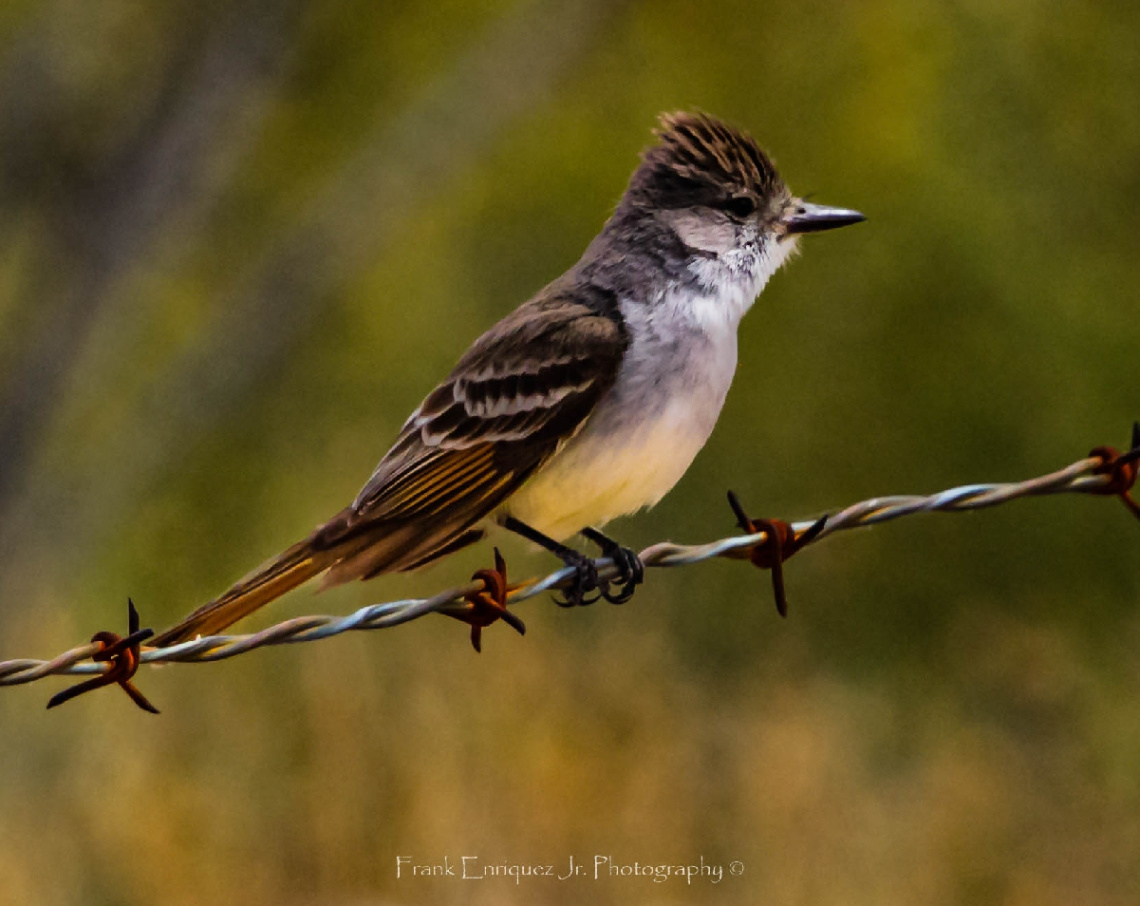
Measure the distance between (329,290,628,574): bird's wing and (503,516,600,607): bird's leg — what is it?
0.19 m

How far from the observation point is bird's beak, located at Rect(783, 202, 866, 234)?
479cm

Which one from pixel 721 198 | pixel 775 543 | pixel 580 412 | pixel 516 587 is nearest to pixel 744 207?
pixel 721 198

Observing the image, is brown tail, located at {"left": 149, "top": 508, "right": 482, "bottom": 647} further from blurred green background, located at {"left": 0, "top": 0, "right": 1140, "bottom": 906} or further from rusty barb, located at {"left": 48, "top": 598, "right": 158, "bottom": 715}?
blurred green background, located at {"left": 0, "top": 0, "right": 1140, "bottom": 906}

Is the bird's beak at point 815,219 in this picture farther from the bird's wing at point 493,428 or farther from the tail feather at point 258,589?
the tail feather at point 258,589

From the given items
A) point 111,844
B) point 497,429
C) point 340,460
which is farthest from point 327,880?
point 340,460

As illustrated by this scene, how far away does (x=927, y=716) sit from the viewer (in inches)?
296

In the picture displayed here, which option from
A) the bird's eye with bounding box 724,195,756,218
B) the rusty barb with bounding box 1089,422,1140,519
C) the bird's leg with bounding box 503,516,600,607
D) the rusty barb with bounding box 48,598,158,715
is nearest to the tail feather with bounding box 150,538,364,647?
the rusty barb with bounding box 48,598,158,715

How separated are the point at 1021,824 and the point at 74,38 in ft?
25.1

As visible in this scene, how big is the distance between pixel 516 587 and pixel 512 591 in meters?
0.03

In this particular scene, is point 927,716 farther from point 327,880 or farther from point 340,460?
point 340,460

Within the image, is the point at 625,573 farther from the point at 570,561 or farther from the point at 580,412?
the point at 580,412

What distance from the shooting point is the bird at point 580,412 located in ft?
14.0

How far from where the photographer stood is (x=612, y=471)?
169 inches

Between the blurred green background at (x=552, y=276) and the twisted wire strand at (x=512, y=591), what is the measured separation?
3.23 m
